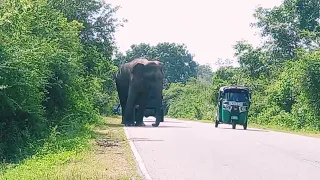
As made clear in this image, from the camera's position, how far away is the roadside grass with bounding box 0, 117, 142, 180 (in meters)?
11.0

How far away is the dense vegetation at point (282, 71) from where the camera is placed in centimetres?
3419

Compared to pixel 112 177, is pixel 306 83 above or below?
above

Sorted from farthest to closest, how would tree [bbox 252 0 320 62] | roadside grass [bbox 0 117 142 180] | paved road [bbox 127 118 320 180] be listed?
tree [bbox 252 0 320 62] < paved road [bbox 127 118 320 180] < roadside grass [bbox 0 117 142 180]

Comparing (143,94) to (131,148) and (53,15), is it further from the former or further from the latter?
(131,148)

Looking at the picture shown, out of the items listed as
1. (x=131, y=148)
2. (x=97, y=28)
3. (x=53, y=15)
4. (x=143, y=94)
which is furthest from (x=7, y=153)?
(x=97, y=28)

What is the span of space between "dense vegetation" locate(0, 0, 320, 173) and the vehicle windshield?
15.0ft

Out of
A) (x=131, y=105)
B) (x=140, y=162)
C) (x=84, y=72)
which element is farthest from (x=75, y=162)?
(x=84, y=72)

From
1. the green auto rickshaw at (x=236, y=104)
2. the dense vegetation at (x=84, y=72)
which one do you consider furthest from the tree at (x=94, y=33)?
the green auto rickshaw at (x=236, y=104)

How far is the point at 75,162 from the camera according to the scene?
43.0 ft

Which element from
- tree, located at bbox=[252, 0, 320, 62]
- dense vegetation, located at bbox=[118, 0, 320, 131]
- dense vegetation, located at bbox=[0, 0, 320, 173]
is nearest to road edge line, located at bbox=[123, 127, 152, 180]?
dense vegetation, located at bbox=[0, 0, 320, 173]

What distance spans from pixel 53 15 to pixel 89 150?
8498 mm

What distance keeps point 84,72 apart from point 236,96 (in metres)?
8.58

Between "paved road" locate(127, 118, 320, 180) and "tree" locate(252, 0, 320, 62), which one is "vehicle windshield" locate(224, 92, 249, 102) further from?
"tree" locate(252, 0, 320, 62)

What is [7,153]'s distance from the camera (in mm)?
15594
